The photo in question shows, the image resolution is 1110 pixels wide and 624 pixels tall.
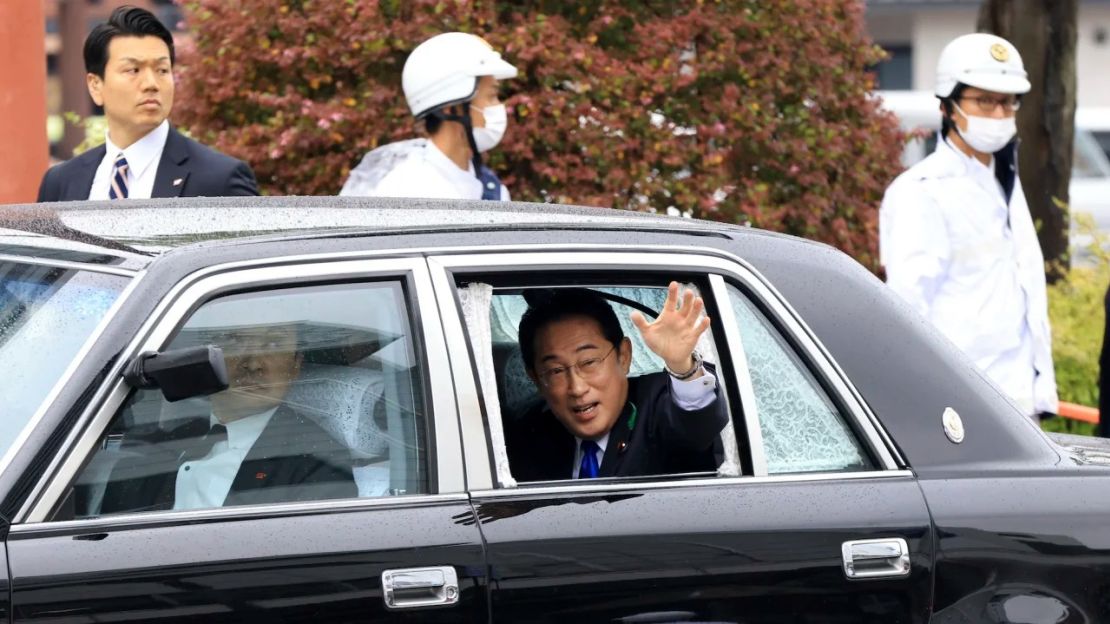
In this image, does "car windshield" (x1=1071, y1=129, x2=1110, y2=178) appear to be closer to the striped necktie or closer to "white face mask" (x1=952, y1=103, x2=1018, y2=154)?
"white face mask" (x1=952, y1=103, x2=1018, y2=154)

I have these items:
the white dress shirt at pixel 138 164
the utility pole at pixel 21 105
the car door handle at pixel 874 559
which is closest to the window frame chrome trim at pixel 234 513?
the car door handle at pixel 874 559

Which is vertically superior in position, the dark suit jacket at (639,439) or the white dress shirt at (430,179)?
the white dress shirt at (430,179)

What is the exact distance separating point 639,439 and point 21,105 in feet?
12.1

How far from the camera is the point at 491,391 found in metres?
3.47

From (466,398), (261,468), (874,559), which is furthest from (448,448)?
(874,559)

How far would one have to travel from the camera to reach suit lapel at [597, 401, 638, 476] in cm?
415

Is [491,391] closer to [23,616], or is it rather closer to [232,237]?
[232,237]

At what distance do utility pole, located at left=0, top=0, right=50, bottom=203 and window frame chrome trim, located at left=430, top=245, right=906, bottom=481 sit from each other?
3.73 meters

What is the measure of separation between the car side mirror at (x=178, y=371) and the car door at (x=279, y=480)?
0.04m

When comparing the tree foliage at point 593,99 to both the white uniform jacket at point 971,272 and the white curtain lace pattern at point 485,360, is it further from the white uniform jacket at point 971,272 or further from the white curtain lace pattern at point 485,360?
the white curtain lace pattern at point 485,360

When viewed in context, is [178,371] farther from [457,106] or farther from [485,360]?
[457,106]

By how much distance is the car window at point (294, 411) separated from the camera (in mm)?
3322

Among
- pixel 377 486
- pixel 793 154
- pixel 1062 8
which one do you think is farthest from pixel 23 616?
pixel 1062 8

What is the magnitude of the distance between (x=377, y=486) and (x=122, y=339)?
1.76 ft
